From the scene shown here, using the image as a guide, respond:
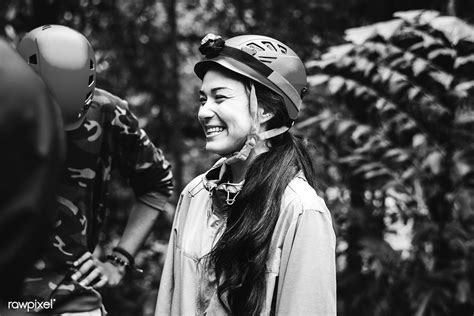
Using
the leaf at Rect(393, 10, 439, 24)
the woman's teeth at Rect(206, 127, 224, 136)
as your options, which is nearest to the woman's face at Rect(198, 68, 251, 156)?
the woman's teeth at Rect(206, 127, 224, 136)

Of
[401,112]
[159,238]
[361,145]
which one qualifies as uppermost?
[401,112]

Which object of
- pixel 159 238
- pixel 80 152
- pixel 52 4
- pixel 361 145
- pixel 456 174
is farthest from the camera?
pixel 159 238

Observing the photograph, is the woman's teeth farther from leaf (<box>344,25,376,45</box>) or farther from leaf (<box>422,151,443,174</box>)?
leaf (<box>422,151,443,174</box>)

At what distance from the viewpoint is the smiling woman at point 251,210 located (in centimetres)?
256

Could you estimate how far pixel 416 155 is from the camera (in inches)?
190

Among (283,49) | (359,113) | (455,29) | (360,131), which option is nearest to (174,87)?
(359,113)

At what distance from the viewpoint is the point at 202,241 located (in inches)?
110

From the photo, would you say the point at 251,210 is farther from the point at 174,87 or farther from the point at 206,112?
the point at 174,87

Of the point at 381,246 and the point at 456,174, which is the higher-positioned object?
the point at 456,174

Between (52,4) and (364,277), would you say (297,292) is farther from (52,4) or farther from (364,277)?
(52,4)

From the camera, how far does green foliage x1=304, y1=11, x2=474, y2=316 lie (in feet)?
14.9

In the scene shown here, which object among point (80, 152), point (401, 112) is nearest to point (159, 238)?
point (401, 112)

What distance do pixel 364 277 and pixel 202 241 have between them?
3.06 metres

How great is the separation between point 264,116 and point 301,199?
Answer: 0.41 meters
